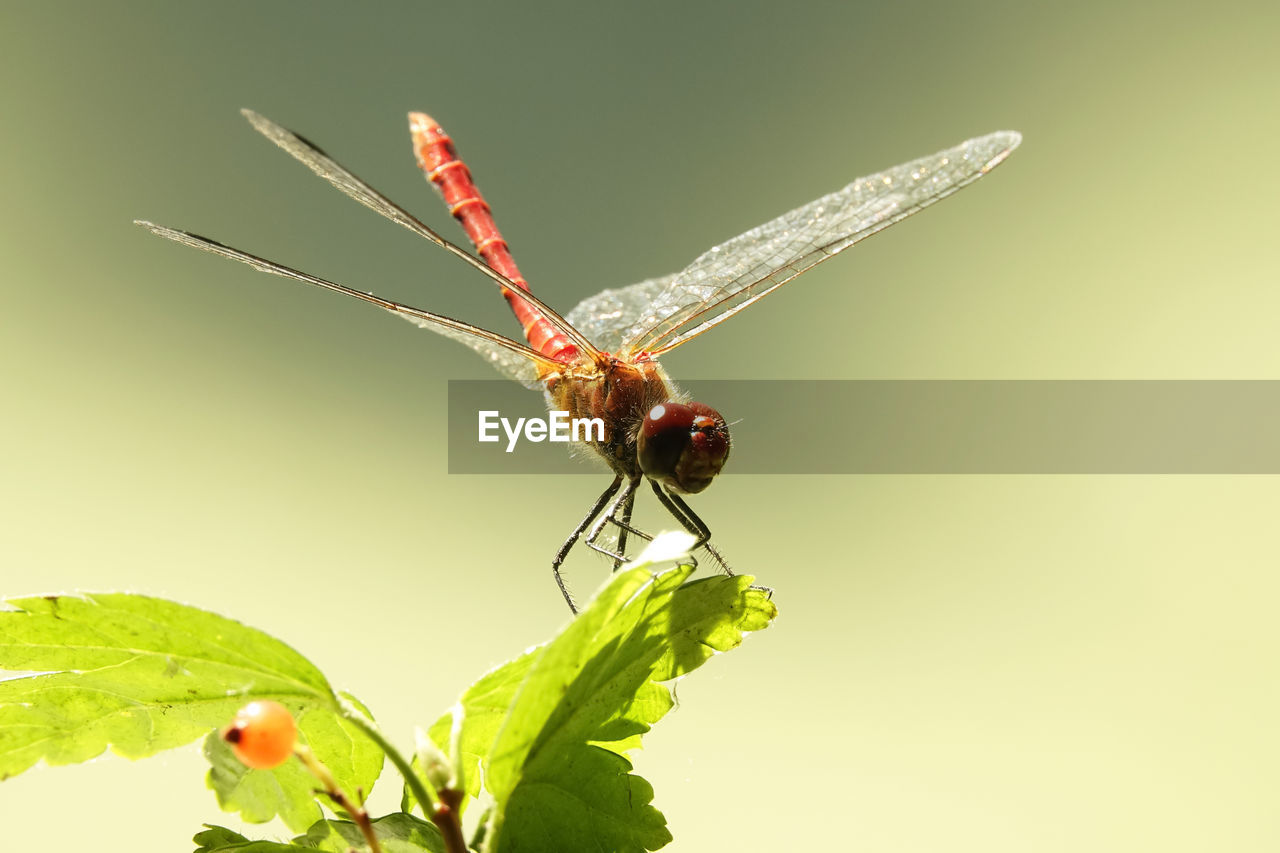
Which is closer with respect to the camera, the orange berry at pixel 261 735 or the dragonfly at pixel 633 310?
the orange berry at pixel 261 735

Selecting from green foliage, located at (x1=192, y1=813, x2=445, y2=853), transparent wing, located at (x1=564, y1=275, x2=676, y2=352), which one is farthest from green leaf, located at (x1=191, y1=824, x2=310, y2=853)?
transparent wing, located at (x1=564, y1=275, x2=676, y2=352)

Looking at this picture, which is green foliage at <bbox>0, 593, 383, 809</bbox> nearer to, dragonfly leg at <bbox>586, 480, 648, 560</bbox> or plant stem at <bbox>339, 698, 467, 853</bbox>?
plant stem at <bbox>339, 698, 467, 853</bbox>

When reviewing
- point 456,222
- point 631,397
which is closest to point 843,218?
point 631,397

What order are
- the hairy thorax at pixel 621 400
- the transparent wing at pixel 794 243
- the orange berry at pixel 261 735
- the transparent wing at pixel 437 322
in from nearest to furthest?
the orange berry at pixel 261 735 < the transparent wing at pixel 437 322 < the hairy thorax at pixel 621 400 < the transparent wing at pixel 794 243

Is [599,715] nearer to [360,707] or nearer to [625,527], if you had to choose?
[360,707]

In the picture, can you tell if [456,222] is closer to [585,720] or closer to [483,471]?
[483,471]

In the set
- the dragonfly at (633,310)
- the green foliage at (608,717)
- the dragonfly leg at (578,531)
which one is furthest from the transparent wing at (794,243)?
the green foliage at (608,717)

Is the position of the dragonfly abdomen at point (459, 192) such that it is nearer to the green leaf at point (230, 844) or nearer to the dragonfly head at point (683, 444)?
the dragonfly head at point (683, 444)
